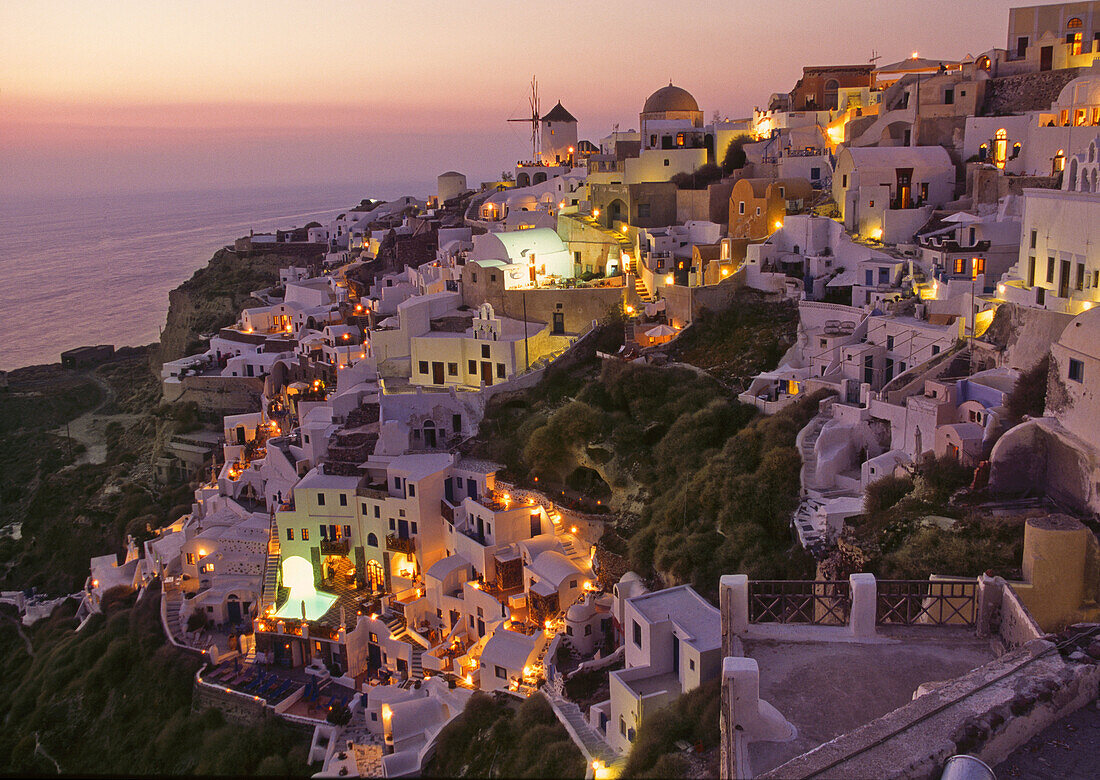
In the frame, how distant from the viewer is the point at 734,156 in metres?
28.4

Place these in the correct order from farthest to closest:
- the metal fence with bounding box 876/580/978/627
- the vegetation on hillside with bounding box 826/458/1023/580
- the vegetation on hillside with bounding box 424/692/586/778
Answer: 1. the vegetation on hillside with bounding box 424/692/586/778
2. the vegetation on hillside with bounding box 826/458/1023/580
3. the metal fence with bounding box 876/580/978/627

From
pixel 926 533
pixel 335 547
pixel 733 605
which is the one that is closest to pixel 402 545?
pixel 335 547

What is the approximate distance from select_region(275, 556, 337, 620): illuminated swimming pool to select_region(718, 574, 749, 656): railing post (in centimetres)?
1484

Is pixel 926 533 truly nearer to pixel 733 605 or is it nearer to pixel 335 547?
pixel 733 605

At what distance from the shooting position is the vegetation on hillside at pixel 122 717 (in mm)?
17355

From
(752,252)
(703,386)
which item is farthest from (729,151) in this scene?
Answer: (703,386)

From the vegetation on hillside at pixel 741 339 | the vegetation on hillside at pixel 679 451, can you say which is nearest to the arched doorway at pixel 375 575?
the vegetation on hillside at pixel 679 451

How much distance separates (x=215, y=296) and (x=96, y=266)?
47.0 meters

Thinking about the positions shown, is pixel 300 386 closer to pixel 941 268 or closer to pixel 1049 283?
pixel 941 268

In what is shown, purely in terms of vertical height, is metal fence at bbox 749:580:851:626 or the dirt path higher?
metal fence at bbox 749:580:851:626

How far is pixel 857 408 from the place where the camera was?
46.5 feet

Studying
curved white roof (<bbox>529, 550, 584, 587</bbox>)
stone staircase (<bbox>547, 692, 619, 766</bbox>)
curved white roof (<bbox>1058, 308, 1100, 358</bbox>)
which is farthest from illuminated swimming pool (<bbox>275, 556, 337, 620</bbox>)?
curved white roof (<bbox>1058, 308, 1100, 358</bbox>)

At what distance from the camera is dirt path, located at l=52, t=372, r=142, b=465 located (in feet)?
122

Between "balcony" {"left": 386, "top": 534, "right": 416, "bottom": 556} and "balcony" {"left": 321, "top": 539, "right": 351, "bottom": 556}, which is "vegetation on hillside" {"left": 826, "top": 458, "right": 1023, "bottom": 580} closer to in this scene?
"balcony" {"left": 386, "top": 534, "right": 416, "bottom": 556}
